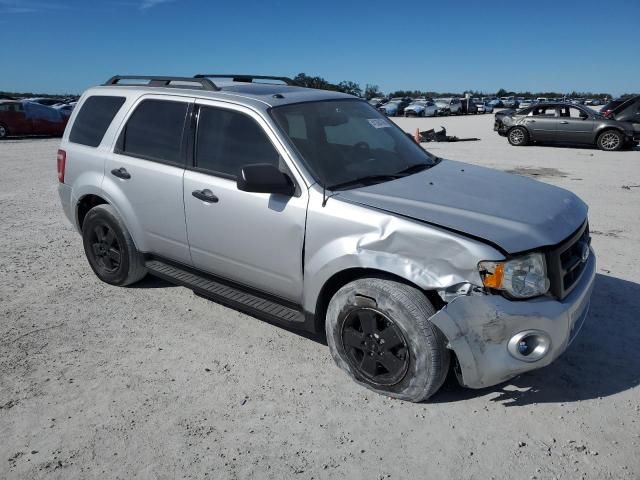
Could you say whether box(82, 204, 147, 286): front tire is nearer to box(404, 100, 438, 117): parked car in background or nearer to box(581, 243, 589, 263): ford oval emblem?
box(581, 243, 589, 263): ford oval emblem

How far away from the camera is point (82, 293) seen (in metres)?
4.85

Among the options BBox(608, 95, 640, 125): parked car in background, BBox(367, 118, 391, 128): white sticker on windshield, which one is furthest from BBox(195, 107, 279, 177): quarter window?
BBox(608, 95, 640, 125): parked car in background

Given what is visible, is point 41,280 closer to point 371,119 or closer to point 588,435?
point 371,119

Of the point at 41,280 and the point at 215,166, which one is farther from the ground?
the point at 215,166

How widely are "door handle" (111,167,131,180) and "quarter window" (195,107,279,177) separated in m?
0.81

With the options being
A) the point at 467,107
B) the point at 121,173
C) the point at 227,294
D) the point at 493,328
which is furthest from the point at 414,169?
the point at 467,107

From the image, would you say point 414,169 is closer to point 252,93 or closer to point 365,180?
point 365,180

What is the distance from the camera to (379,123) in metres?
4.29

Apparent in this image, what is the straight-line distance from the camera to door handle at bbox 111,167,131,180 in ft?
14.4

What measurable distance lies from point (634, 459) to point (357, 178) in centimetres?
224

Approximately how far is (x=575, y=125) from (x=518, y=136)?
176 centimetres

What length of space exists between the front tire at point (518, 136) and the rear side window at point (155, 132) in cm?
1536

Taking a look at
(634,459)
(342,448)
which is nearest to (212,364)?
(342,448)

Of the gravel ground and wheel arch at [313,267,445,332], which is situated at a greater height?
wheel arch at [313,267,445,332]
